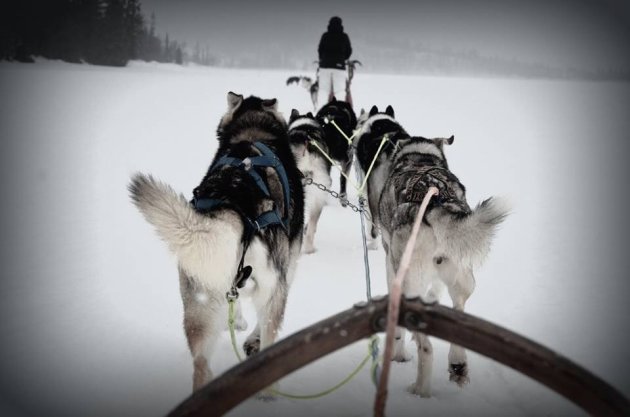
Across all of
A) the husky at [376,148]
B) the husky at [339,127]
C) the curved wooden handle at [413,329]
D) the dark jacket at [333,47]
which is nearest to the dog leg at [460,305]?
the husky at [376,148]

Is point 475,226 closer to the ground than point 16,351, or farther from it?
farther from it

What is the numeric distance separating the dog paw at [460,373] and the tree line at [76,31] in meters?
33.6

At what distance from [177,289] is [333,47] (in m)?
6.52

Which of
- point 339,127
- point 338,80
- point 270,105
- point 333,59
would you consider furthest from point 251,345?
point 333,59

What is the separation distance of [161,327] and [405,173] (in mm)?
2059

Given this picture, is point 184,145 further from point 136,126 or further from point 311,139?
point 311,139

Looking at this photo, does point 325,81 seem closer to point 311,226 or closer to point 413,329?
point 311,226

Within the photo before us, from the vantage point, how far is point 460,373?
2.62 meters

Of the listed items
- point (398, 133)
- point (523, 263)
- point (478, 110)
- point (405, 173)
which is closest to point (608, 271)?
point (523, 263)

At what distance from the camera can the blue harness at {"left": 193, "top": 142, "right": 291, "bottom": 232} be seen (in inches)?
80.8

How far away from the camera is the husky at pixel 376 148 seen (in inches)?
159

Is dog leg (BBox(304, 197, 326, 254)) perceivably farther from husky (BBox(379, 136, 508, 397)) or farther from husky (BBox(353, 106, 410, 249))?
husky (BBox(379, 136, 508, 397))

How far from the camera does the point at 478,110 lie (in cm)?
1806

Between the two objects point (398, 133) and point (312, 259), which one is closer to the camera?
point (398, 133)
